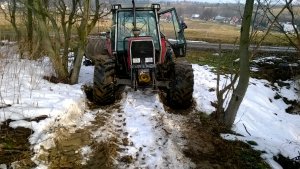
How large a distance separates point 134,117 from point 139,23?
291cm

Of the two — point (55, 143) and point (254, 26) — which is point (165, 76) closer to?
point (254, 26)

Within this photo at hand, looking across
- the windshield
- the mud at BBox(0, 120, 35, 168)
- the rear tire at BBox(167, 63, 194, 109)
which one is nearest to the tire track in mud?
the rear tire at BBox(167, 63, 194, 109)

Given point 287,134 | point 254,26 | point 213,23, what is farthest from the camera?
point 213,23

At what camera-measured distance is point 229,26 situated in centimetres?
5822

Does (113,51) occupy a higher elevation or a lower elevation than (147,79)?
higher

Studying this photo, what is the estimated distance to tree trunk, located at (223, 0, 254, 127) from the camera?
7.48 m

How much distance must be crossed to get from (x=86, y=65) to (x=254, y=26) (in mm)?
6763

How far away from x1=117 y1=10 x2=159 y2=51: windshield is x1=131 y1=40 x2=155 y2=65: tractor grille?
2.81 ft

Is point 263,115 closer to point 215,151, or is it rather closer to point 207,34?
point 215,151

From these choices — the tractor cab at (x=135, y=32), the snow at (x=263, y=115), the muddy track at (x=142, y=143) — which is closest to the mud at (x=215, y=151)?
the muddy track at (x=142, y=143)

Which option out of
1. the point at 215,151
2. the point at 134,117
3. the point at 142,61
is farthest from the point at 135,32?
the point at 215,151

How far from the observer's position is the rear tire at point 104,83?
851cm

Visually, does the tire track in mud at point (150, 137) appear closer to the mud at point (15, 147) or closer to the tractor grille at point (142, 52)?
the tractor grille at point (142, 52)

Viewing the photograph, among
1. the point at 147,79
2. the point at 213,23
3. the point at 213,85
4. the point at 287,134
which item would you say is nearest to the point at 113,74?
the point at 147,79
